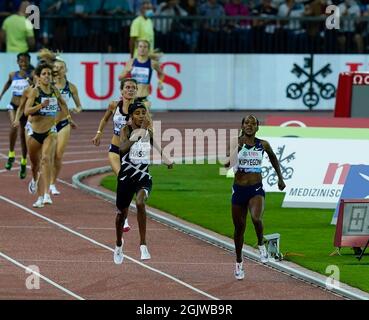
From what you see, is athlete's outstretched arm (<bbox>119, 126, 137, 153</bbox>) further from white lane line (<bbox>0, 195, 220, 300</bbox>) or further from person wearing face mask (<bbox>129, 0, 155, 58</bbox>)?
person wearing face mask (<bbox>129, 0, 155, 58</bbox>)

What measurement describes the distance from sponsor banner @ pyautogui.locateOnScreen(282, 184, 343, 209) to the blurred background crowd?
12.9 metres

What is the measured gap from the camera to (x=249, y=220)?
21.0 metres

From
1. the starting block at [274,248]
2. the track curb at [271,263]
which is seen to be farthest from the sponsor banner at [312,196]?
the starting block at [274,248]

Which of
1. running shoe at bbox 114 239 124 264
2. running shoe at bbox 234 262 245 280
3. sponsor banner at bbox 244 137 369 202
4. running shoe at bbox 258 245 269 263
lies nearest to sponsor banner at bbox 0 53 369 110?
sponsor banner at bbox 244 137 369 202

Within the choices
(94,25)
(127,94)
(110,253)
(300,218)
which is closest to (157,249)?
(110,253)

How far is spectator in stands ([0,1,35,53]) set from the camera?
111 ft

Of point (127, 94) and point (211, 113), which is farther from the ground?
point (127, 94)

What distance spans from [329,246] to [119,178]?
2994 millimetres

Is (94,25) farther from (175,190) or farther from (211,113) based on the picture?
(175,190)

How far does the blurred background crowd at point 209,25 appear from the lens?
3472cm

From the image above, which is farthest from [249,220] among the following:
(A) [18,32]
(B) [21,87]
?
(A) [18,32]

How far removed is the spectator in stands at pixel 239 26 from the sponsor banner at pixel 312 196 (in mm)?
13980

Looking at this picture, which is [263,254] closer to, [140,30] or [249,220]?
[249,220]

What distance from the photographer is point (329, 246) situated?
735 inches
